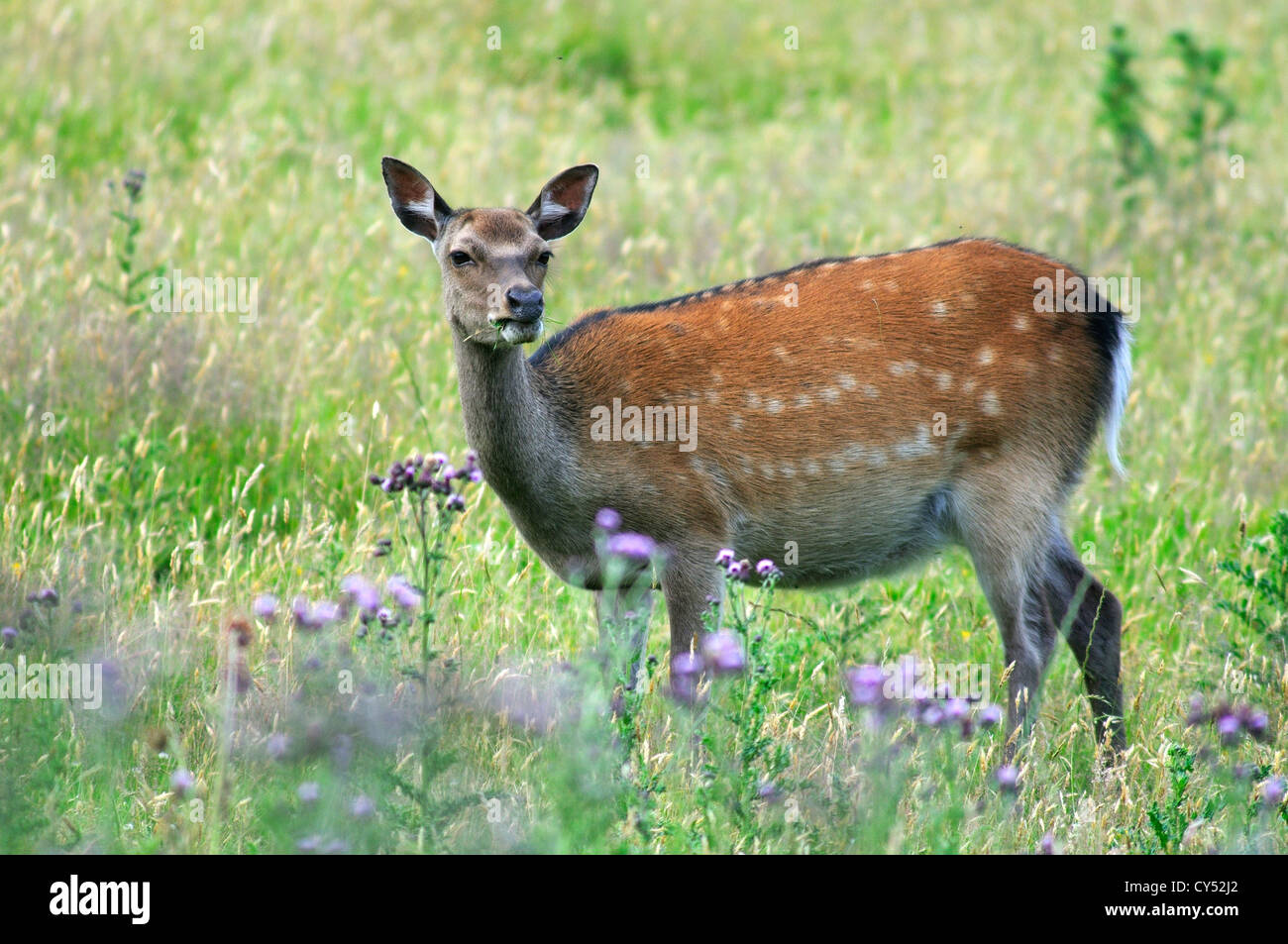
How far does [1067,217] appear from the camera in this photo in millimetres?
9664

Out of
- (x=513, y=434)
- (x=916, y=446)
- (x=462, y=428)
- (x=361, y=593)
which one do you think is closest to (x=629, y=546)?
(x=361, y=593)

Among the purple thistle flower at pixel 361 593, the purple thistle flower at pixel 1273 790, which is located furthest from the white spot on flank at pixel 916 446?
the purple thistle flower at pixel 361 593

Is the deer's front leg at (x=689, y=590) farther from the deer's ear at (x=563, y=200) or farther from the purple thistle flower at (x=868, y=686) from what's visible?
the purple thistle flower at (x=868, y=686)

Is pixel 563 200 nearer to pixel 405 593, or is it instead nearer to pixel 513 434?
pixel 513 434

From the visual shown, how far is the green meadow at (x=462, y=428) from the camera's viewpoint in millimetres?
3965

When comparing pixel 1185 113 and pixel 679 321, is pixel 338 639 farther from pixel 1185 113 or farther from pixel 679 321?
pixel 1185 113

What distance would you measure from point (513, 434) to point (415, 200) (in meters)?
0.94

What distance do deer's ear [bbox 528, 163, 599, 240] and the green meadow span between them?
1060 millimetres

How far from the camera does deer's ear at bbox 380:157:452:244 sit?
5.44 m

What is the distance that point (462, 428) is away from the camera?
6.73m

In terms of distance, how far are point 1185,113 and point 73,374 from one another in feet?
22.9

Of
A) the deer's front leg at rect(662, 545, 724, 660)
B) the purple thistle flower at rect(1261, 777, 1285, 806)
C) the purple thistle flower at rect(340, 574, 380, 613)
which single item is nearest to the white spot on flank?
the deer's front leg at rect(662, 545, 724, 660)

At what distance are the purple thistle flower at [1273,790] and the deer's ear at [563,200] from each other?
9.20ft

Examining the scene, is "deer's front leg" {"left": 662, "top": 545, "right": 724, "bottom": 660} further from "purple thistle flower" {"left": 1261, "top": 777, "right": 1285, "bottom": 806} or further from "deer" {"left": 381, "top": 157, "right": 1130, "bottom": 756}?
"purple thistle flower" {"left": 1261, "top": 777, "right": 1285, "bottom": 806}
